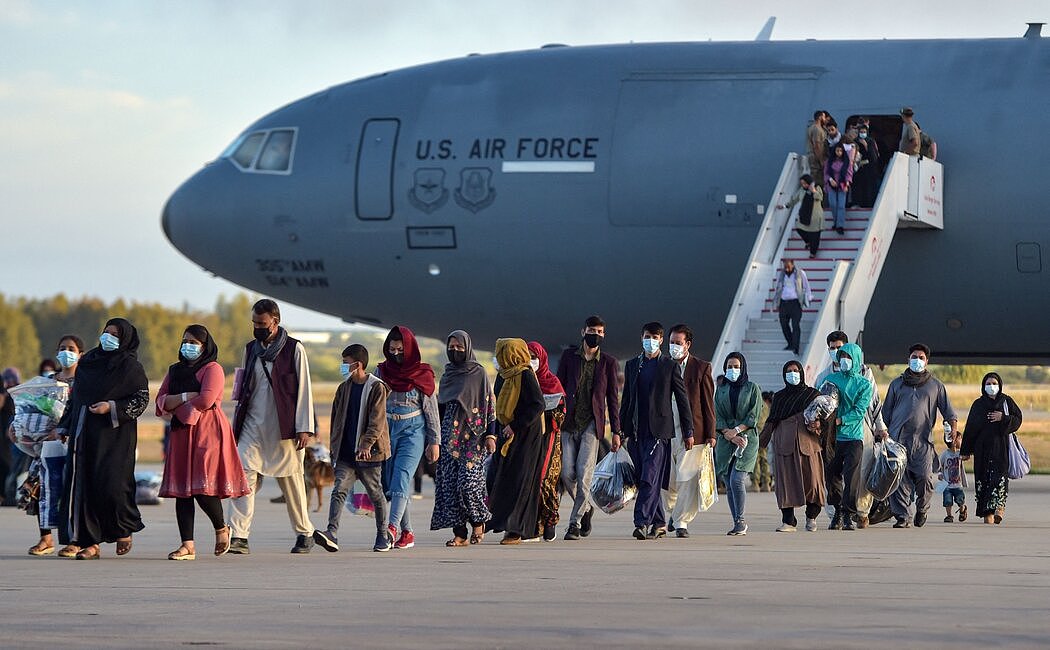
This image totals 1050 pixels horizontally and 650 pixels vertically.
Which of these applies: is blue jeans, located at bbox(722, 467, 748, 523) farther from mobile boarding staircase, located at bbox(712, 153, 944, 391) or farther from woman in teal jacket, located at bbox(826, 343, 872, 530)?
mobile boarding staircase, located at bbox(712, 153, 944, 391)

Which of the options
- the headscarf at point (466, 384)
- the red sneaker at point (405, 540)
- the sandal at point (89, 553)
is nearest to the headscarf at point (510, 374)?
the headscarf at point (466, 384)

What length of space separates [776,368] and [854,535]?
5.98 metres

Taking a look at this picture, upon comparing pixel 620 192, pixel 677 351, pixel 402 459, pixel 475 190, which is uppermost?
pixel 475 190

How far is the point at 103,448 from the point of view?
13.8 meters

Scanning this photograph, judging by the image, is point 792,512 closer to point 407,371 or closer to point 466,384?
point 466,384

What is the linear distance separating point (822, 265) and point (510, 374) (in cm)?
824

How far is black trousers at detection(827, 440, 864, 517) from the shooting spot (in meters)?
17.3

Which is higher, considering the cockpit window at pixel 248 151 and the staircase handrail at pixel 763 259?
the cockpit window at pixel 248 151

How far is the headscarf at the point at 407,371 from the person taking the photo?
15281 millimetres

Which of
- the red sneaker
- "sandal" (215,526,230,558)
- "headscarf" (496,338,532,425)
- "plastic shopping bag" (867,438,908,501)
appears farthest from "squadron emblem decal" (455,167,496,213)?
"sandal" (215,526,230,558)

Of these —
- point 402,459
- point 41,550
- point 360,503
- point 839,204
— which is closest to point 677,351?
point 402,459

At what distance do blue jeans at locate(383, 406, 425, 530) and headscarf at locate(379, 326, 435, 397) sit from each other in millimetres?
185

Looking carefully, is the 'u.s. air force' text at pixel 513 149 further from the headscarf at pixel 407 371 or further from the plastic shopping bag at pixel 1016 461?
the headscarf at pixel 407 371

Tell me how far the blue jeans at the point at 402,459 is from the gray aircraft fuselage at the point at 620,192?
30.0 feet
